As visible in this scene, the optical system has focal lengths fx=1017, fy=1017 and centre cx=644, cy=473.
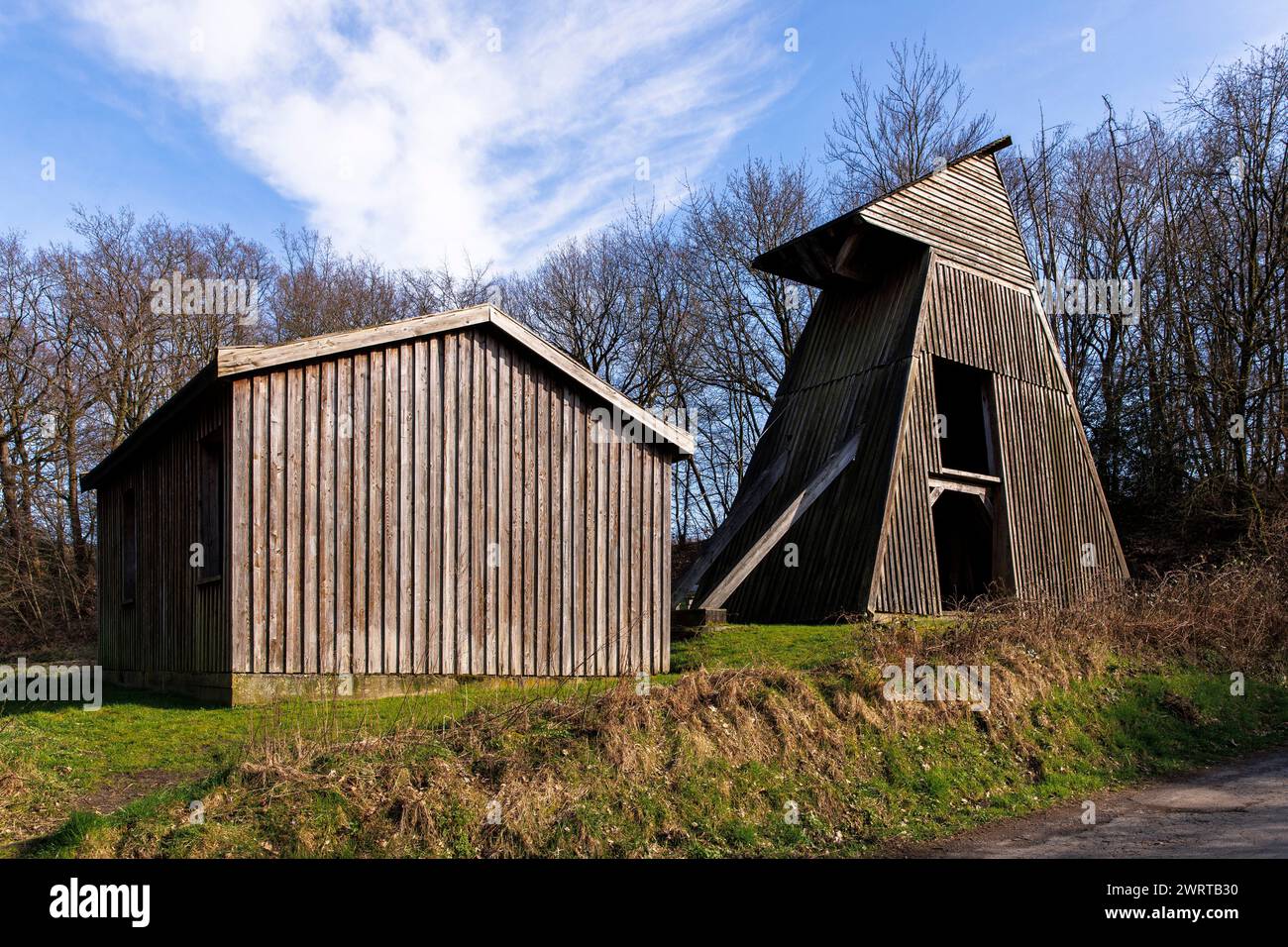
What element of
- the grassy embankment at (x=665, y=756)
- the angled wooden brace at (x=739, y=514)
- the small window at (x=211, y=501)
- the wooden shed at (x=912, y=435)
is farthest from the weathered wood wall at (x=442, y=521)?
the angled wooden brace at (x=739, y=514)

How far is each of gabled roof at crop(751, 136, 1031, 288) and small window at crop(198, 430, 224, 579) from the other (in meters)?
11.5

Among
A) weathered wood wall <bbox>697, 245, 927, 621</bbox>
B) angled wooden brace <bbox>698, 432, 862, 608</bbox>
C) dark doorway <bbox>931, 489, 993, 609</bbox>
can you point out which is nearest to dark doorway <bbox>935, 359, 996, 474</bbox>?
dark doorway <bbox>931, 489, 993, 609</bbox>

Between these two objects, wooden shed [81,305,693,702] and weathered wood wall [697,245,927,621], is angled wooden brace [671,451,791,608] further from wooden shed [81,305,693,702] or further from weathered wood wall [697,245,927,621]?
wooden shed [81,305,693,702]

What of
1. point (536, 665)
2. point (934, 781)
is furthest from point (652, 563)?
point (934, 781)

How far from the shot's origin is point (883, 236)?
787 inches

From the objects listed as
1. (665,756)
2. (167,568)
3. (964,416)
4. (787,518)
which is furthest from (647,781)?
(964,416)

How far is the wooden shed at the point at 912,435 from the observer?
58.8 feet

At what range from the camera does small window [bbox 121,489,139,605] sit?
54.3 feet

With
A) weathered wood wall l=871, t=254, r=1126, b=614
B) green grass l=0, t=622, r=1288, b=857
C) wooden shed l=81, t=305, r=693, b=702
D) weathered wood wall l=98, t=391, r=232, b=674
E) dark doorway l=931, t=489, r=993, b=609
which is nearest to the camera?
green grass l=0, t=622, r=1288, b=857

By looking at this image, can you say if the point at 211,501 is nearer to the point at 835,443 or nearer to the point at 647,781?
the point at 647,781

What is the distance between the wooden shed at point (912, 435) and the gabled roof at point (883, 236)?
0.13ft

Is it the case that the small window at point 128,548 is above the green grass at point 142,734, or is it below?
above

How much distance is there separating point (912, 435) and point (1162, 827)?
401 inches

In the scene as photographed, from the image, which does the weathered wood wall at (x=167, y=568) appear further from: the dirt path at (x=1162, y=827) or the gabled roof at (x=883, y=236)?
the gabled roof at (x=883, y=236)
